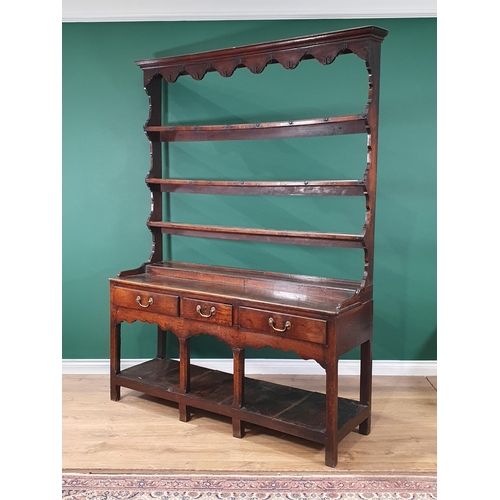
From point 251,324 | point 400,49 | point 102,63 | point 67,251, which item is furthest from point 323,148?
point 67,251

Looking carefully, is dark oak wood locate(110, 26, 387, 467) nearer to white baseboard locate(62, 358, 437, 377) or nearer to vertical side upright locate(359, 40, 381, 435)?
vertical side upright locate(359, 40, 381, 435)

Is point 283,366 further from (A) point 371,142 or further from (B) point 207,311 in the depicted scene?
(A) point 371,142

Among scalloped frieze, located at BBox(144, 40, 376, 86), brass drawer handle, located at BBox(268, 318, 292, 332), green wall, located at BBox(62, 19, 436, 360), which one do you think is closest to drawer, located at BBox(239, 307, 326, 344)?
brass drawer handle, located at BBox(268, 318, 292, 332)

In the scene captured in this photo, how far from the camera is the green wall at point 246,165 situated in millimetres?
3514

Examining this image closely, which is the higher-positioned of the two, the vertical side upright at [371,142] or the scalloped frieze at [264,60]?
the scalloped frieze at [264,60]

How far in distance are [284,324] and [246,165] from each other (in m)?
1.48

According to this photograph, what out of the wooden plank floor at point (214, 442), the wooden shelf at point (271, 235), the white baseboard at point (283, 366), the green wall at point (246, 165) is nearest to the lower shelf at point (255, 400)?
the wooden plank floor at point (214, 442)

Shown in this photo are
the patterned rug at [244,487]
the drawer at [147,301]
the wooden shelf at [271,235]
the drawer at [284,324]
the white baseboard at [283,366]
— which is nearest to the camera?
the patterned rug at [244,487]

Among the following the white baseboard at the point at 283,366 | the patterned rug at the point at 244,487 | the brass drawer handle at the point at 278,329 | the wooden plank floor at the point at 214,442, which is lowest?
the patterned rug at the point at 244,487

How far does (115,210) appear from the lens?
3.79 meters

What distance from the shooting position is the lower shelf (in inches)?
104

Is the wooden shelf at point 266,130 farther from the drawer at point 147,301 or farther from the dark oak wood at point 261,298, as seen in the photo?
the drawer at point 147,301

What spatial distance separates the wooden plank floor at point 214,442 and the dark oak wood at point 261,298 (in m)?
0.10
